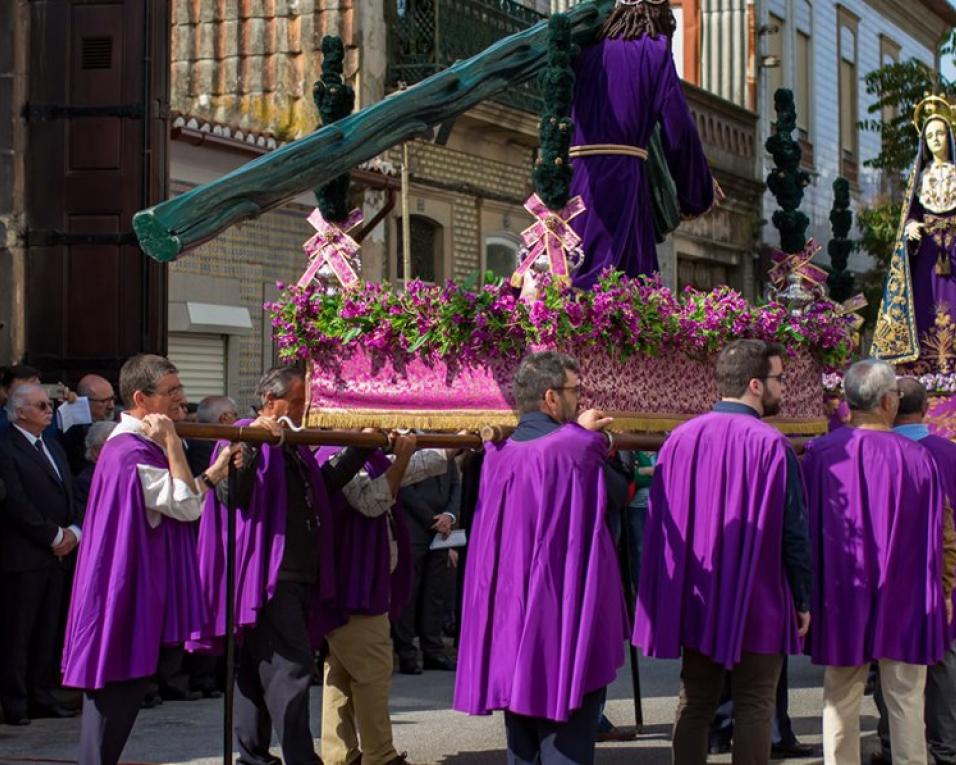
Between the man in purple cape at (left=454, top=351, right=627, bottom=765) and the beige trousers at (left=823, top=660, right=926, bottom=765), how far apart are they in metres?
1.35

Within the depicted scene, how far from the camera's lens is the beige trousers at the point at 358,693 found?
8.59m

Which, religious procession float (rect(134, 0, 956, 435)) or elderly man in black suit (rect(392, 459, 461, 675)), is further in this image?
elderly man in black suit (rect(392, 459, 461, 675))

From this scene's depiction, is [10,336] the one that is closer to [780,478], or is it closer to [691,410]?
[691,410]

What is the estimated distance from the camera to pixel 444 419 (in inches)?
339

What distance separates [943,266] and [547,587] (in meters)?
7.46

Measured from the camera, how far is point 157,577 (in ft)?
25.2

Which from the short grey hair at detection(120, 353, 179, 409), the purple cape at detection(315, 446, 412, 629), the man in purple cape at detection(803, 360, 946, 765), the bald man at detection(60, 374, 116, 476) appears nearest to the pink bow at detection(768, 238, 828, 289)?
the man in purple cape at detection(803, 360, 946, 765)

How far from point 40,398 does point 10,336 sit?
5098mm

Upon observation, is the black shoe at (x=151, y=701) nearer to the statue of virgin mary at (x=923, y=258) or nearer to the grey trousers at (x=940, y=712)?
the grey trousers at (x=940, y=712)

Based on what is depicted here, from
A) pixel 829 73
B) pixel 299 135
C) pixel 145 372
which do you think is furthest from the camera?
pixel 829 73

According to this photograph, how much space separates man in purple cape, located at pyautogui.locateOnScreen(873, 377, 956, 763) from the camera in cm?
859

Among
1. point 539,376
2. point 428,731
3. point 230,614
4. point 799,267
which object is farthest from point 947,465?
point 230,614

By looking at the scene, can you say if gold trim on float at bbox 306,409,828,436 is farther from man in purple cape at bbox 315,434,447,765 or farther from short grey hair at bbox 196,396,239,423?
short grey hair at bbox 196,396,239,423

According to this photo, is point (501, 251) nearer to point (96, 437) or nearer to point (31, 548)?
point (96, 437)
